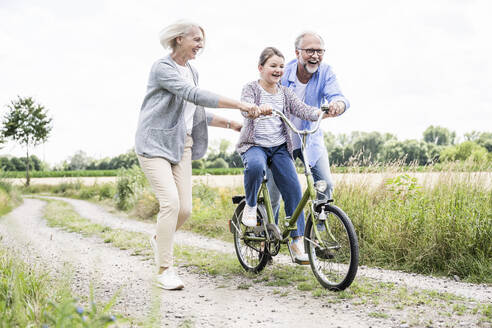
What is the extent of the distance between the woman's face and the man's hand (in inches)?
48.8

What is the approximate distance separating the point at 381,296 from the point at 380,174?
3781 mm

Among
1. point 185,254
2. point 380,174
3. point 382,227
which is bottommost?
point 185,254

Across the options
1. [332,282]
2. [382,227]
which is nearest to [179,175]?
[332,282]

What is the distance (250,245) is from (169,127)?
150 cm

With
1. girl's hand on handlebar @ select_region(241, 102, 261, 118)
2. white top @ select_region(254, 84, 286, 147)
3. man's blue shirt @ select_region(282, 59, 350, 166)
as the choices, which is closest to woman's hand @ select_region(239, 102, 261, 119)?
girl's hand on handlebar @ select_region(241, 102, 261, 118)

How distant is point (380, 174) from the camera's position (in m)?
7.16

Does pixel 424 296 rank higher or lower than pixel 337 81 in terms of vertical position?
lower

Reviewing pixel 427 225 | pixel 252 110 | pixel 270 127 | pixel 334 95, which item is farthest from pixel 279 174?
pixel 427 225

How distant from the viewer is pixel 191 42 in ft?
12.3

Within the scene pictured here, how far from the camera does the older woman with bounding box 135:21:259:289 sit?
3711 mm

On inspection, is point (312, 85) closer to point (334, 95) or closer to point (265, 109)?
point (334, 95)

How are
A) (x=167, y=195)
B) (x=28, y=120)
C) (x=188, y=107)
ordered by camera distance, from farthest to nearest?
Result: (x=28, y=120)
(x=188, y=107)
(x=167, y=195)

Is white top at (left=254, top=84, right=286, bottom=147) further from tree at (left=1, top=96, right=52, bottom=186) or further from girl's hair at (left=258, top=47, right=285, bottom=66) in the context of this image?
tree at (left=1, top=96, right=52, bottom=186)

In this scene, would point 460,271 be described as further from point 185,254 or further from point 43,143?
point 43,143
